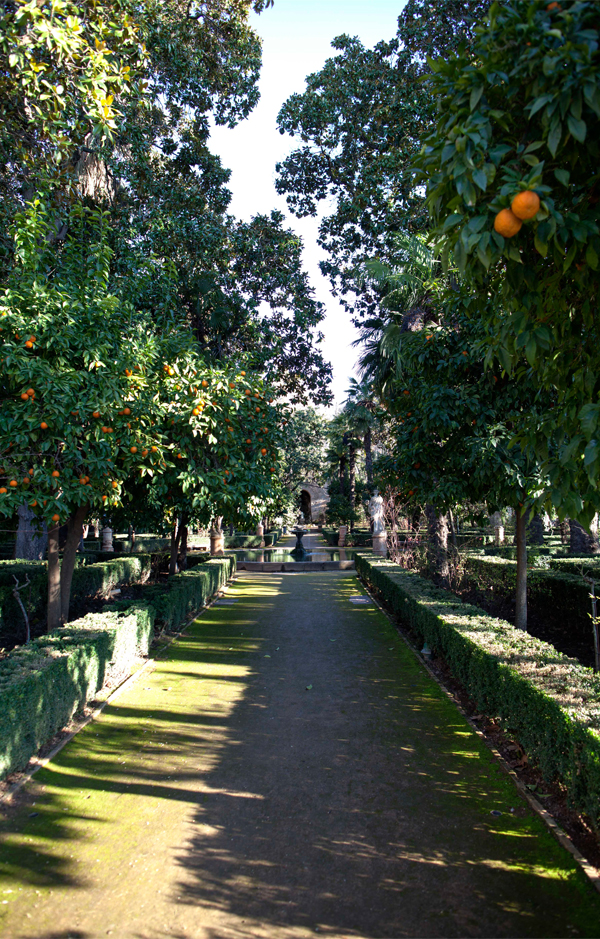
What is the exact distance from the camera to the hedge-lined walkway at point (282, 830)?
296 centimetres

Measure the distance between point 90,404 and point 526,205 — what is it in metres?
5.05

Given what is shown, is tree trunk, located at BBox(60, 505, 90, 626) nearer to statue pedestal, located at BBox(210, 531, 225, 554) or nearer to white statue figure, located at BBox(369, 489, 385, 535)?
statue pedestal, located at BBox(210, 531, 225, 554)

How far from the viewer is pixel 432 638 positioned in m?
7.71

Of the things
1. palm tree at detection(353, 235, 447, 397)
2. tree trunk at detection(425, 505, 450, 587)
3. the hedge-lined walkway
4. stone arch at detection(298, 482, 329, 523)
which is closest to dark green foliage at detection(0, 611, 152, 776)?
the hedge-lined walkway

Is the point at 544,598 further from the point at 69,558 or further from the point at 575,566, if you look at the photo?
the point at 69,558

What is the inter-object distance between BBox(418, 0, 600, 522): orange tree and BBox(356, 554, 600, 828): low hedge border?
166 cm

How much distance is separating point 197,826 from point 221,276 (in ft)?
40.5

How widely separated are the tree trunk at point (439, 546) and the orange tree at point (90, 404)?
5.87 m

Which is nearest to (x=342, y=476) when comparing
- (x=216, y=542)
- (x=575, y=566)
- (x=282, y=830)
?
(x=216, y=542)

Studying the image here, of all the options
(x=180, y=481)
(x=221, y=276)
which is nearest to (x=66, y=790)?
(x=180, y=481)

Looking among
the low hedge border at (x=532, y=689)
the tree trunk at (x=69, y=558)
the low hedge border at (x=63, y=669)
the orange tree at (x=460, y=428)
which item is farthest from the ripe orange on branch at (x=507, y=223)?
the tree trunk at (x=69, y=558)

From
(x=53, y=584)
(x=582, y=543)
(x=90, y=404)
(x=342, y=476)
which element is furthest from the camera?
(x=342, y=476)

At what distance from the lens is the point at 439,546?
41.8ft

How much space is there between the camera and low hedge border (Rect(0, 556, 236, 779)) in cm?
436
